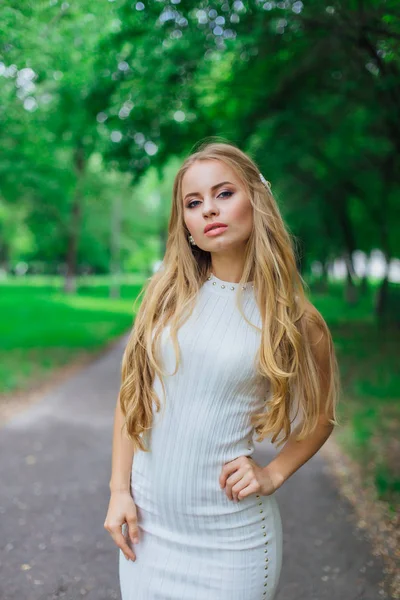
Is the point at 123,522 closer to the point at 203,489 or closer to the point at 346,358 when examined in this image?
the point at 203,489

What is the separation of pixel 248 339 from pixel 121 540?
0.73 m

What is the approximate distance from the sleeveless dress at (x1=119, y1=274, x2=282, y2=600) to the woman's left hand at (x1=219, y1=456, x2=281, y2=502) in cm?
3

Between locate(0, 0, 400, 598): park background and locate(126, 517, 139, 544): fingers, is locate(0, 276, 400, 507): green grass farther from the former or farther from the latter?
locate(126, 517, 139, 544): fingers

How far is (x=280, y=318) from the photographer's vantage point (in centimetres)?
186

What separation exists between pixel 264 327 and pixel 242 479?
1.49 ft

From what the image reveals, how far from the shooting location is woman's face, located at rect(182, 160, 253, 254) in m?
1.90

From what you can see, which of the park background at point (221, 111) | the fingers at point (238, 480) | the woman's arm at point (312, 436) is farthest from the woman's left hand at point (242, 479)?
the park background at point (221, 111)

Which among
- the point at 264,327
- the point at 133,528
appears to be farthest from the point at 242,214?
the point at 133,528

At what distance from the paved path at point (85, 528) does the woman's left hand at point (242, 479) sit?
2.36 meters

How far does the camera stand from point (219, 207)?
1.90 metres

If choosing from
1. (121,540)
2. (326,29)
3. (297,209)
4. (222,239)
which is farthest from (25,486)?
(297,209)

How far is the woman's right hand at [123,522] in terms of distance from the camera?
1855 millimetres

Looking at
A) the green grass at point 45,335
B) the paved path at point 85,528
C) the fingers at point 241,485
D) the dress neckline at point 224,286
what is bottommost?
the paved path at point 85,528

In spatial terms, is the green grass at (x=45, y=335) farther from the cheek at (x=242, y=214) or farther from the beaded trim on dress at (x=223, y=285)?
the cheek at (x=242, y=214)
